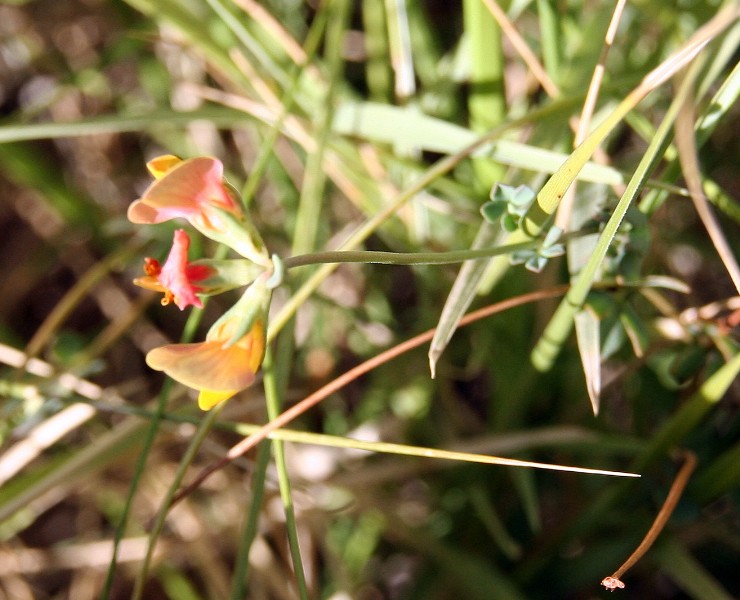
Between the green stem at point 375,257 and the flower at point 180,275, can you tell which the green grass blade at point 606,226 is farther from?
the flower at point 180,275

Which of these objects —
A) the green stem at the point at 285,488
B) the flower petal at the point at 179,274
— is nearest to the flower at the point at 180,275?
the flower petal at the point at 179,274

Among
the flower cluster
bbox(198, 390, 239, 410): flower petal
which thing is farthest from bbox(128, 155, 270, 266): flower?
bbox(198, 390, 239, 410): flower petal

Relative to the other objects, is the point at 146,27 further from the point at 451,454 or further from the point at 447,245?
the point at 451,454

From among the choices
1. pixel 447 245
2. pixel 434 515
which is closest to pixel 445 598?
pixel 434 515

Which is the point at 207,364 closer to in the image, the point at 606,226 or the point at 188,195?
the point at 188,195

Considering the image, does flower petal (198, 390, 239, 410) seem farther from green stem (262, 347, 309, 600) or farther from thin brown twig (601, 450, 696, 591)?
thin brown twig (601, 450, 696, 591)

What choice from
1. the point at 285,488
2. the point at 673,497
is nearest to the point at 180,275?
the point at 285,488

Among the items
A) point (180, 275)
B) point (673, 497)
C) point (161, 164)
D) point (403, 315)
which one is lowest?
point (673, 497)
